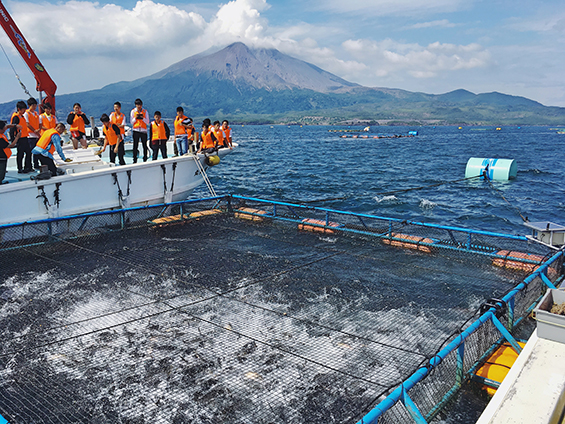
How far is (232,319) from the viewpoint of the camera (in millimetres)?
5734

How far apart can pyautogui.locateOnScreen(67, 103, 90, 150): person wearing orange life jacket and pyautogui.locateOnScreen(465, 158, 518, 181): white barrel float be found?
80.5 feet

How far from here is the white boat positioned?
391 inches

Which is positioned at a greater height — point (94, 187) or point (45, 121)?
point (45, 121)

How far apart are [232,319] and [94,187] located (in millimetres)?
7279

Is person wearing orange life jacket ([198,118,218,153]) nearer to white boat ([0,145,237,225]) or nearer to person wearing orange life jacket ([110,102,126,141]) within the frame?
white boat ([0,145,237,225])

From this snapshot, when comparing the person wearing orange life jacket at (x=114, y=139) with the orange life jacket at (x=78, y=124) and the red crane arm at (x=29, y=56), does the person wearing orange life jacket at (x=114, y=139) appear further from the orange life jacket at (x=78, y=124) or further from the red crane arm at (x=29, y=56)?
the red crane arm at (x=29, y=56)

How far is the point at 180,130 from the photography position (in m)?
13.7

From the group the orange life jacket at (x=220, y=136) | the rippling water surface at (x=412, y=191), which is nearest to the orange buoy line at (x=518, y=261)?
the rippling water surface at (x=412, y=191)

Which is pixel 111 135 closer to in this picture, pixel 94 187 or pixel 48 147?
pixel 94 187

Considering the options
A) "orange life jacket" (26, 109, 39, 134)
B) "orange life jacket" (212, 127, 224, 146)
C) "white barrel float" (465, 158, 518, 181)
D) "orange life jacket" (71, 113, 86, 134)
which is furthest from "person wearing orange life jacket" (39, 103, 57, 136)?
"white barrel float" (465, 158, 518, 181)

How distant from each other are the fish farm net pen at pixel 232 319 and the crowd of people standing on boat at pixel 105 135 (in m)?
2.11

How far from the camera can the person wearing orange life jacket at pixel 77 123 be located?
537 inches

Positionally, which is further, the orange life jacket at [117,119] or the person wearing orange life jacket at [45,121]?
the orange life jacket at [117,119]

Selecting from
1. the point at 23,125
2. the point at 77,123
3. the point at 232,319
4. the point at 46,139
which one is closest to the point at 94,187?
the point at 46,139
